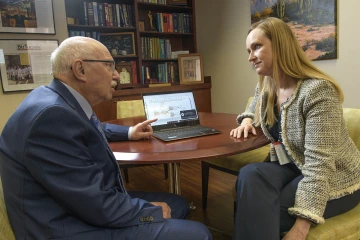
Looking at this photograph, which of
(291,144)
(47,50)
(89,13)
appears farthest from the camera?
(89,13)

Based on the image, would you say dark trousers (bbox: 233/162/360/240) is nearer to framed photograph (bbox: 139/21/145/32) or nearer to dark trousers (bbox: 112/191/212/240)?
dark trousers (bbox: 112/191/212/240)

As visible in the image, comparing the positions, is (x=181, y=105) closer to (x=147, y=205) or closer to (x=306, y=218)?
(x=147, y=205)

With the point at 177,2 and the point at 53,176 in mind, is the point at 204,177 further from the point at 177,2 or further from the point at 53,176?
the point at 177,2

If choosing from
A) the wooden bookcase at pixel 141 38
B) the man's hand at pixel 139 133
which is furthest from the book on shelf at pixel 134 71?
the man's hand at pixel 139 133

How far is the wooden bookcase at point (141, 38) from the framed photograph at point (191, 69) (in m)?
0.10

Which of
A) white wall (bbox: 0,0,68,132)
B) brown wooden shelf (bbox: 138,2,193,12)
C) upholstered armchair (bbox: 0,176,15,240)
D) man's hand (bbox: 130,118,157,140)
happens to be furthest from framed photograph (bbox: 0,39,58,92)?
upholstered armchair (bbox: 0,176,15,240)

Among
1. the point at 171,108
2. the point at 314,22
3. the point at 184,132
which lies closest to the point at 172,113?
the point at 171,108

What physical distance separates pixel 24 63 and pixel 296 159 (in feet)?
8.51

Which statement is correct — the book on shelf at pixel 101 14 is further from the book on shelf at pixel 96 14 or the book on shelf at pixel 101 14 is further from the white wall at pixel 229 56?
the white wall at pixel 229 56

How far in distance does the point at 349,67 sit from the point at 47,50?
279 cm

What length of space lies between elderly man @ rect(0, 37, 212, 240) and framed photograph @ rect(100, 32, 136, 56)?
2.50 metres

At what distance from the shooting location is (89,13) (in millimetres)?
3158

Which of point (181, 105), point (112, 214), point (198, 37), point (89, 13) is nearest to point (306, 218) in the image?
point (112, 214)

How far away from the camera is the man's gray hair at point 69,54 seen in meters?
0.93
